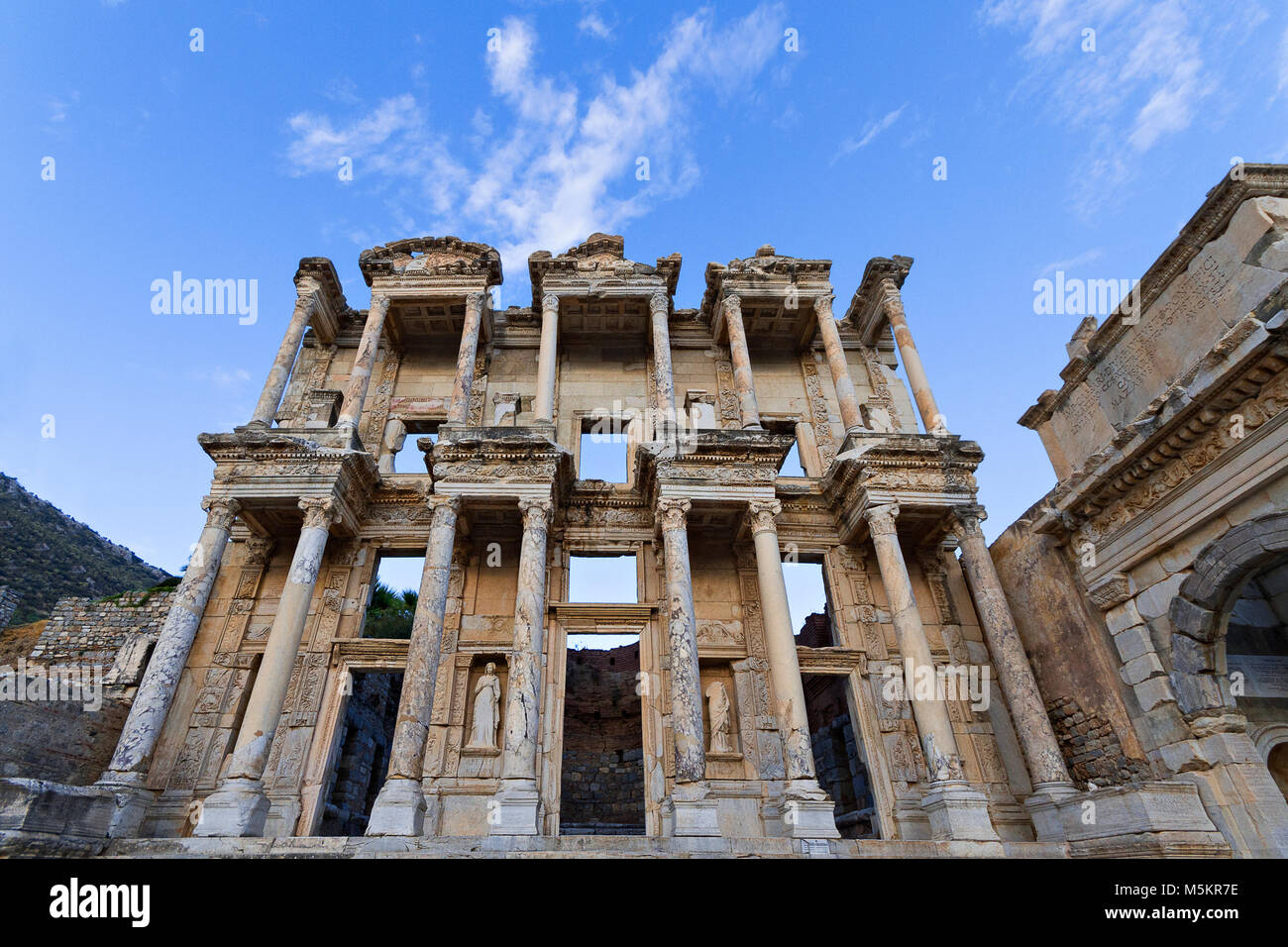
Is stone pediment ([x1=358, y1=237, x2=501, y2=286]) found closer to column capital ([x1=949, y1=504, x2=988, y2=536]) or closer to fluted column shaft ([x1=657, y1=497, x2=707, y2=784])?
fluted column shaft ([x1=657, y1=497, x2=707, y2=784])

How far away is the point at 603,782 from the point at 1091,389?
16.5 metres

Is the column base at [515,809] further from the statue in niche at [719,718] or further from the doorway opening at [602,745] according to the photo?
the doorway opening at [602,745]

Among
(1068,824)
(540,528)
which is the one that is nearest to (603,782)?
(540,528)

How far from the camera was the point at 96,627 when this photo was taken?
13.6m

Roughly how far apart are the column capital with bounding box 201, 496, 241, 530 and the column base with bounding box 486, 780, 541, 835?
738 centimetres

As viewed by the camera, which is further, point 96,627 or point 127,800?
point 96,627

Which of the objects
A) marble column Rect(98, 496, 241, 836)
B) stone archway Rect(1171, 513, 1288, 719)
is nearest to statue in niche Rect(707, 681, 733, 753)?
stone archway Rect(1171, 513, 1288, 719)

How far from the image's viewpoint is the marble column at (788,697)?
9.48 meters

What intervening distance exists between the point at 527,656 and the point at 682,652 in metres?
2.58

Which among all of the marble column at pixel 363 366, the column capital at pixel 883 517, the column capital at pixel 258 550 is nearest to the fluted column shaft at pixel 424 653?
the marble column at pixel 363 366

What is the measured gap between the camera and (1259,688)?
973 centimetres

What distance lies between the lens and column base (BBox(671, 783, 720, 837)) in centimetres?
932

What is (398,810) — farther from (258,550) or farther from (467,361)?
(467,361)

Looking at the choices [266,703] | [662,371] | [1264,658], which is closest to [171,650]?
[266,703]
